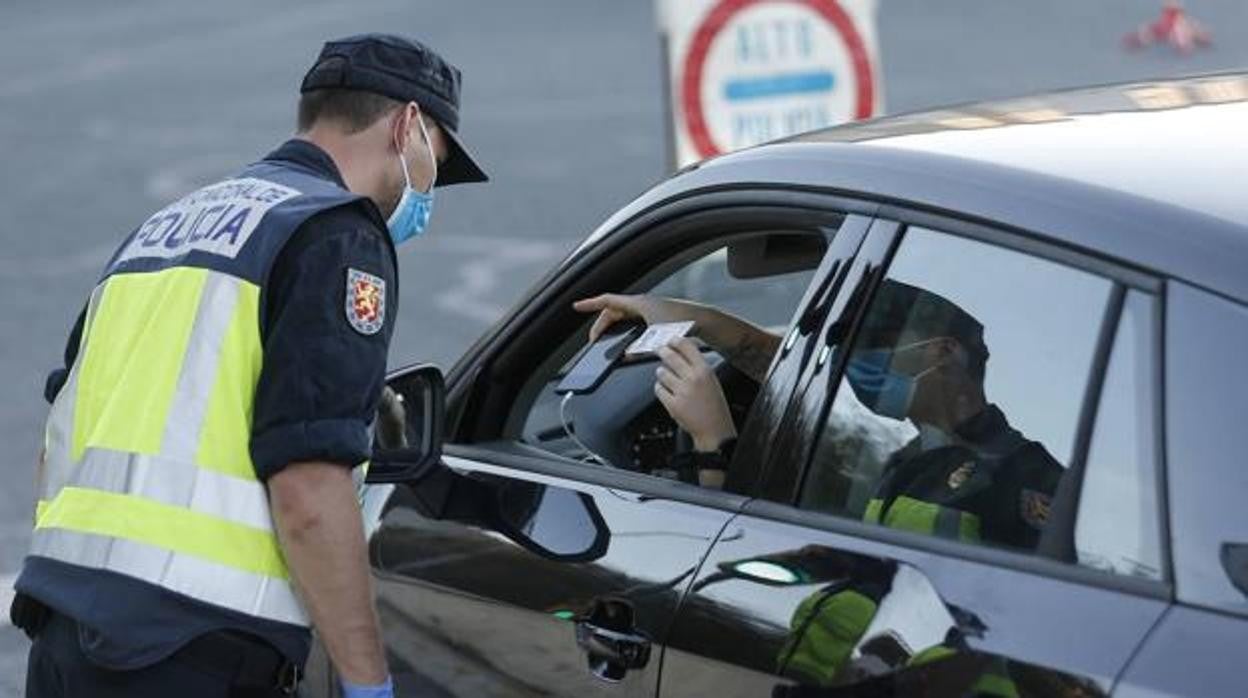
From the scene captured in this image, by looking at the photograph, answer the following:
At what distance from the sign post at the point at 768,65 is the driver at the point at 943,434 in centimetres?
427

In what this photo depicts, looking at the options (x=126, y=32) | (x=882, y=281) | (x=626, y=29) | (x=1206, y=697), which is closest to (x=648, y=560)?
(x=882, y=281)

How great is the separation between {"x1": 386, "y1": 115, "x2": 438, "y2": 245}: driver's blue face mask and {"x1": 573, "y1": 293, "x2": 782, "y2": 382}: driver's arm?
28 centimetres

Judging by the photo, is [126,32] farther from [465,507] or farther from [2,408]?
[465,507]

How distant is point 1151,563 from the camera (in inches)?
118

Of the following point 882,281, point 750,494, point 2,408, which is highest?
point 882,281

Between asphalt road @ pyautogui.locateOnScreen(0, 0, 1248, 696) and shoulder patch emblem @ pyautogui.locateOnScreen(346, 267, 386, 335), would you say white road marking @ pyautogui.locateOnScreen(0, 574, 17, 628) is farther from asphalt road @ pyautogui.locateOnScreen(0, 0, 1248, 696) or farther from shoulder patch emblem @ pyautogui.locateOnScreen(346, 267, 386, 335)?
shoulder patch emblem @ pyautogui.locateOnScreen(346, 267, 386, 335)

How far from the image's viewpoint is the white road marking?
24.2 ft

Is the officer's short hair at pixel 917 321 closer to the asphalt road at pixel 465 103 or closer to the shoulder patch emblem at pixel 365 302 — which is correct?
the shoulder patch emblem at pixel 365 302

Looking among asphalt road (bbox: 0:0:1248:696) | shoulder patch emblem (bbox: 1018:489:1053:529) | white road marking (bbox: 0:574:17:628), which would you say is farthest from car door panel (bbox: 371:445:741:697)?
asphalt road (bbox: 0:0:1248:696)

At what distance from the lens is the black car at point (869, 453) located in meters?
2.98

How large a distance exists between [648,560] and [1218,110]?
94 centimetres

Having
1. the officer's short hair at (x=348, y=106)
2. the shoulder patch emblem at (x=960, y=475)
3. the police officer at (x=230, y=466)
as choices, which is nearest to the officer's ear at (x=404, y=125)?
the officer's short hair at (x=348, y=106)

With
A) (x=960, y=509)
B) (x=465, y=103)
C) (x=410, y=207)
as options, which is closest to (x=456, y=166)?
(x=410, y=207)

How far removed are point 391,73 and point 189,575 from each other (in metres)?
0.77
